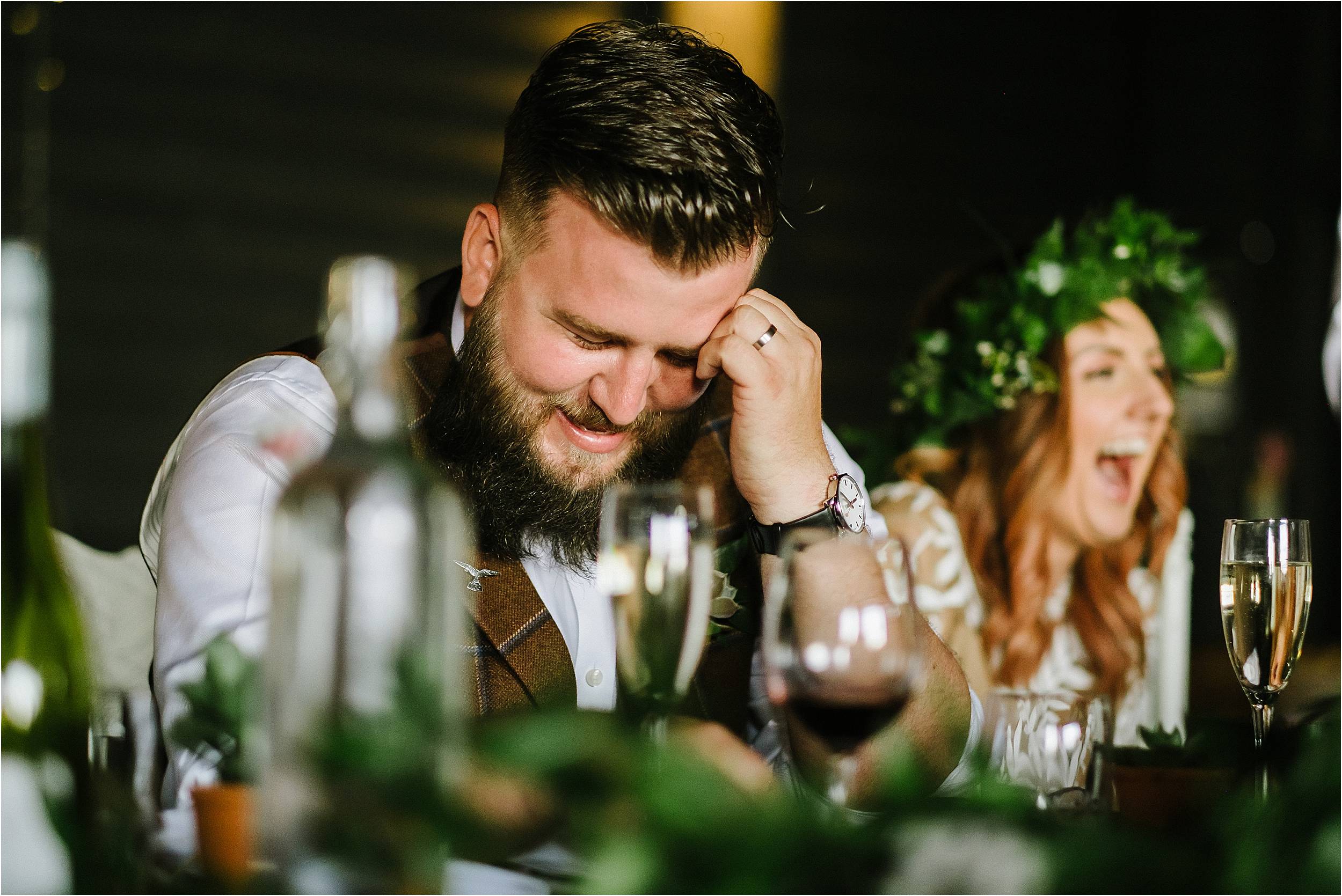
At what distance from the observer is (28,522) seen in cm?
97

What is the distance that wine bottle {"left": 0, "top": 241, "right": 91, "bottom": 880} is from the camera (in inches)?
32.5

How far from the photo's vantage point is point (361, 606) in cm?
57

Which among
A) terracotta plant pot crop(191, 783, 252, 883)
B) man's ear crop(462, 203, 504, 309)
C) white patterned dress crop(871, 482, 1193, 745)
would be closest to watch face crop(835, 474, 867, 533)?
white patterned dress crop(871, 482, 1193, 745)

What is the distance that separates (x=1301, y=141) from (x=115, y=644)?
4161 mm

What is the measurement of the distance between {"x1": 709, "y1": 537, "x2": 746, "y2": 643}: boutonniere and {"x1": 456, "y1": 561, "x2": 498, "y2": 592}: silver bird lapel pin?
304 mm

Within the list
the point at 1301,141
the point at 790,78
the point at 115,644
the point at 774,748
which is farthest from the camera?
the point at 1301,141

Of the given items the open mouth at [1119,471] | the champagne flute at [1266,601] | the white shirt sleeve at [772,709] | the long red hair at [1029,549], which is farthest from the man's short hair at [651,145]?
the open mouth at [1119,471]

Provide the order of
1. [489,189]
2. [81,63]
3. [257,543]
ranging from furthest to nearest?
[489,189]
[81,63]
[257,543]

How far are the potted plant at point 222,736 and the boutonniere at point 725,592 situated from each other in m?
0.40

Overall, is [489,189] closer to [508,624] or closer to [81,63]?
[81,63]

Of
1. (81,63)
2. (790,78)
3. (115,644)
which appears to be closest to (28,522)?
(115,644)

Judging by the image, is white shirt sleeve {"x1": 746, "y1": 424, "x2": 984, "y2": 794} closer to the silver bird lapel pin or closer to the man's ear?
the silver bird lapel pin

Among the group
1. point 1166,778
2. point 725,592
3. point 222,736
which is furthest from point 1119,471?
point 222,736

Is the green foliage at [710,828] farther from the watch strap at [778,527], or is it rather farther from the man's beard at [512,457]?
the man's beard at [512,457]
